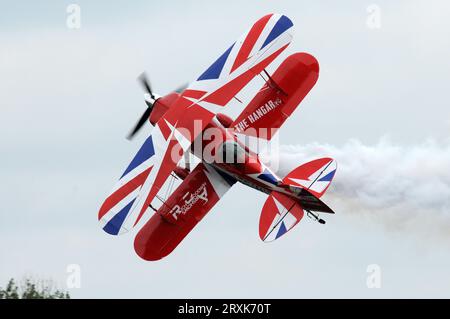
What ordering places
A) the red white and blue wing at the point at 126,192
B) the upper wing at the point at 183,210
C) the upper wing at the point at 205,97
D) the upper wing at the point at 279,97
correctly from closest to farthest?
1. the red white and blue wing at the point at 126,192
2. the upper wing at the point at 205,97
3. the upper wing at the point at 183,210
4. the upper wing at the point at 279,97

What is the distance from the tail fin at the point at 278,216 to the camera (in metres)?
22.5

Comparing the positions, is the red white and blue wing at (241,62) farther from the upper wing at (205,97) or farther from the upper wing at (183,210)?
the upper wing at (183,210)

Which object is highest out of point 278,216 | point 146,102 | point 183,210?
point 146,102

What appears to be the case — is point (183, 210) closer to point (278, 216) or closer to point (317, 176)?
point (278, 216)

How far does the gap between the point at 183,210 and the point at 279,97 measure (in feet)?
10.9

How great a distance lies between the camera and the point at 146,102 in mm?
24578

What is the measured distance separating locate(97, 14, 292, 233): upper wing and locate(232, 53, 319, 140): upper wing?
3.64 ft

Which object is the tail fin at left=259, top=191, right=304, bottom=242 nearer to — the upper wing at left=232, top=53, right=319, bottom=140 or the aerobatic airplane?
the aerobatic airplane

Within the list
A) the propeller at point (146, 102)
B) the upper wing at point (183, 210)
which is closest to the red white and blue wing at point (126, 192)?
the upper wing at point (183, 210)

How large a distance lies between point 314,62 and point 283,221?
157 inches

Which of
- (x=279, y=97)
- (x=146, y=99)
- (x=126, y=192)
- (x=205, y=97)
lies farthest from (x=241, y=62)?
(x=126, y=192)

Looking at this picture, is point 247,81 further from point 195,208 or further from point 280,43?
point 195,208

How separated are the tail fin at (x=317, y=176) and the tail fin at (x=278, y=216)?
46 cm

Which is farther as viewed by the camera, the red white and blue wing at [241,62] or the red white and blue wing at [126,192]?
the red white and blue wing at [241,62]
